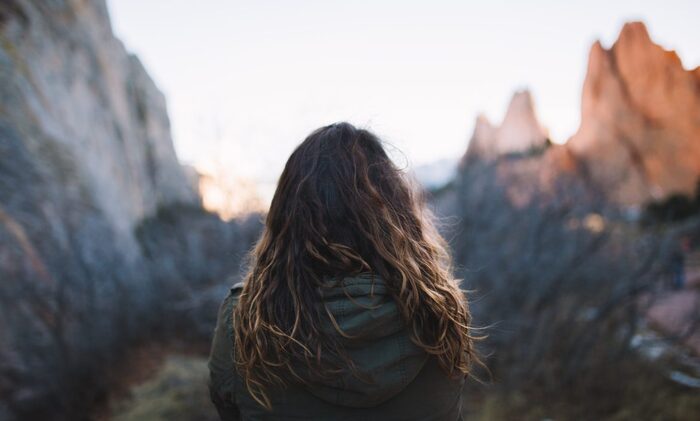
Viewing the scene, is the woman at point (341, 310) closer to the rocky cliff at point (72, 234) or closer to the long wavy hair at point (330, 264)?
the long wavy hair at point (330, 264)

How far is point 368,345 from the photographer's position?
1057mm

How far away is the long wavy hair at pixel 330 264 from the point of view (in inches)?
42.2

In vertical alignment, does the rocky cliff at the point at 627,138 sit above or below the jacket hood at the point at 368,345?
above

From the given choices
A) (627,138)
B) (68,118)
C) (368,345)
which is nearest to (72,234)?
(68,118)

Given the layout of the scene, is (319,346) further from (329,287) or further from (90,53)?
(90,53)

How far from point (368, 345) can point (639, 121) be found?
52.3 feet

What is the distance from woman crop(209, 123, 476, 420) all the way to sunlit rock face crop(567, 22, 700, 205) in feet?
18.4

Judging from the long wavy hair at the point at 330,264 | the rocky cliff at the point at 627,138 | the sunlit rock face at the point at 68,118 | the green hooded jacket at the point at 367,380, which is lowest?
the green hooded jacket at the point at 367,380

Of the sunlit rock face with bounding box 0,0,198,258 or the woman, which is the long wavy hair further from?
the sunlit rock face with bounding box 0,0,198,258

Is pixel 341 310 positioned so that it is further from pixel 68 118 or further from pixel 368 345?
pixel 68 118

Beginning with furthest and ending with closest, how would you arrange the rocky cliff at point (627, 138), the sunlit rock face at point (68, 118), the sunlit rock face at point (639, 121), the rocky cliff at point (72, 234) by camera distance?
the sunlit rock face at point (639, 121) < the rocky cliff at point (627, 138) < the sunlit rock face at point (68, 118) < the rocky cliff at point (72, 234)

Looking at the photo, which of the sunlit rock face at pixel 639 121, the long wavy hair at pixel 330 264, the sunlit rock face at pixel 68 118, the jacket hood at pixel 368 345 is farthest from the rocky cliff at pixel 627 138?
the sunlit rock face at pixel 68 118

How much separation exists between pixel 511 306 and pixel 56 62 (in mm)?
8047

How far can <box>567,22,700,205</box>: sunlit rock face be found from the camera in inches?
311
